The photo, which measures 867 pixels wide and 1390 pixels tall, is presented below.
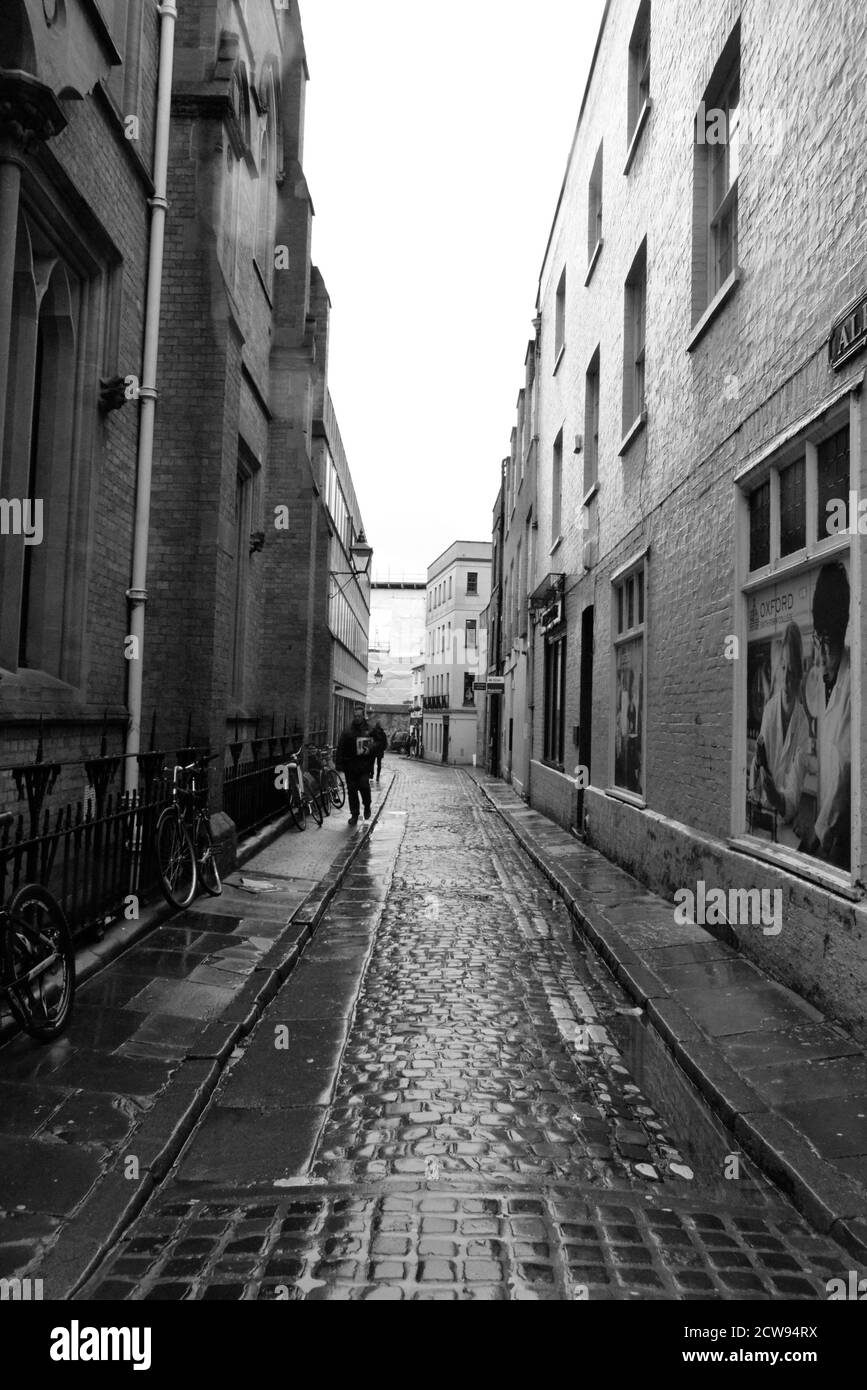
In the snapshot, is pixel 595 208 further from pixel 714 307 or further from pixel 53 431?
pixel 53 431

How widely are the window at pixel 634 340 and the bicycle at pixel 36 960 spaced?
29.4 ft

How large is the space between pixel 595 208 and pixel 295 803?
1060 centimetres

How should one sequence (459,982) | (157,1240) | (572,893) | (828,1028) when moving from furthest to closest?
(572,893), (459,982), (828,1028), (157,1240)

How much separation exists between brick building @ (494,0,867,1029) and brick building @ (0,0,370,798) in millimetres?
4417

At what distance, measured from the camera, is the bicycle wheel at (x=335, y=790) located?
19.1m

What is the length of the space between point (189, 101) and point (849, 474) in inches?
306

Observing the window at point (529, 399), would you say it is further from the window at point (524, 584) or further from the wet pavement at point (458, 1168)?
the wet pavement at point (458, 1168)

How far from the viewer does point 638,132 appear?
37.9ft

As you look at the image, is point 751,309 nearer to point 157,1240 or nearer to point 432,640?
point 157,1240

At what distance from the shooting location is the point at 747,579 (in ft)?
23.4

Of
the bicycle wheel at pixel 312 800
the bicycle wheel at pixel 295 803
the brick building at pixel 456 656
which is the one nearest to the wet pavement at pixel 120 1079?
the bicycle wheel at pixel 295 803

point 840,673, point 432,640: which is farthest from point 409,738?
point 840,673

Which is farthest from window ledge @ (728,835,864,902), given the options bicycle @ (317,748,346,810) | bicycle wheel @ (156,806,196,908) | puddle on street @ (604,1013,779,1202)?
bicycle @ (317,748,346,810)
